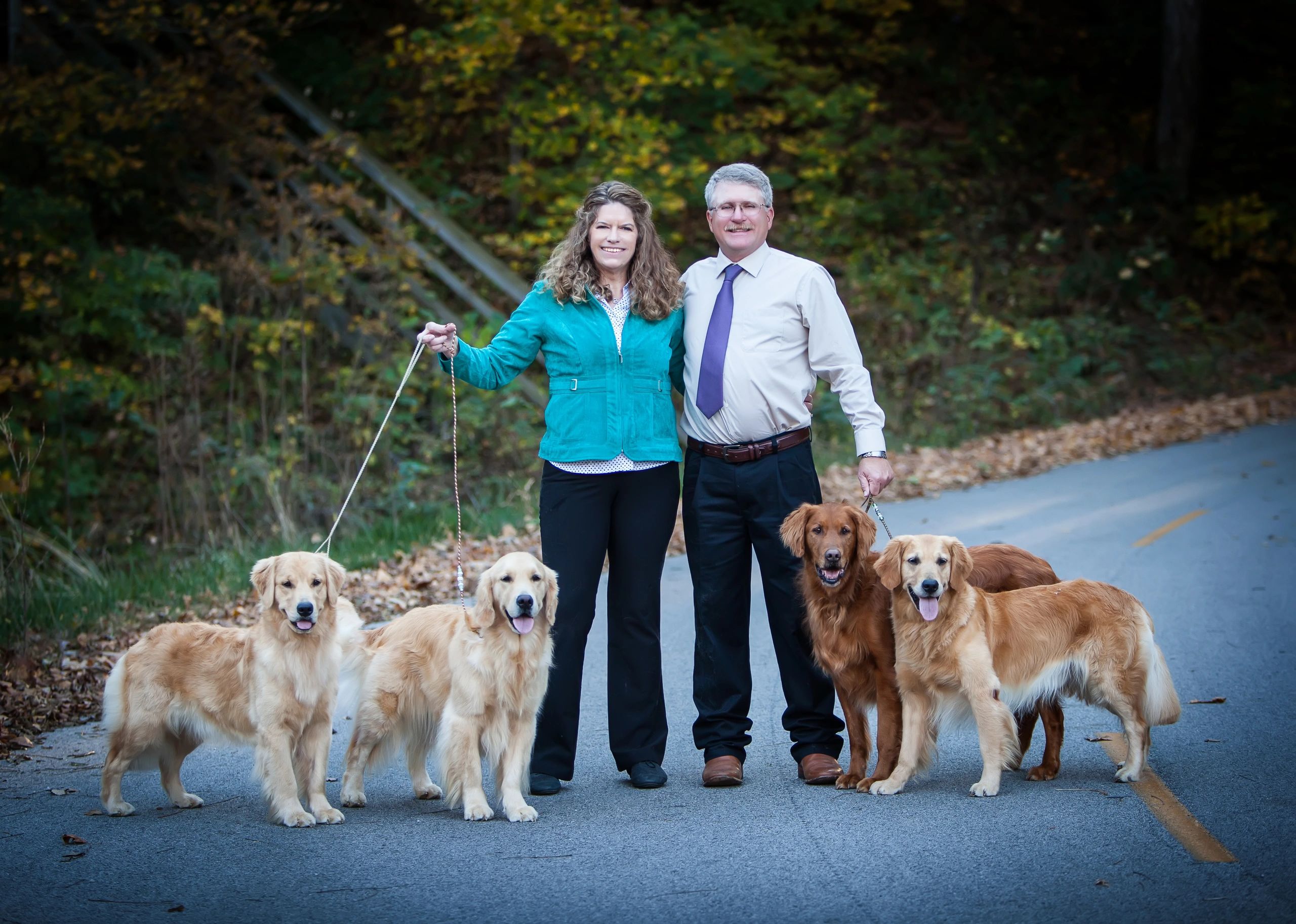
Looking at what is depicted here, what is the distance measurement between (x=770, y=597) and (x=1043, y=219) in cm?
2113

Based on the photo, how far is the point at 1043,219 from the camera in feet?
81.6

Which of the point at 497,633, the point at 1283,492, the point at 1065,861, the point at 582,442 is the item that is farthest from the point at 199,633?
the point at 1283,492

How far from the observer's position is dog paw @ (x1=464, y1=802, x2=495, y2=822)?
5.09m

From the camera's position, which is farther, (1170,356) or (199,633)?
(1170,356)

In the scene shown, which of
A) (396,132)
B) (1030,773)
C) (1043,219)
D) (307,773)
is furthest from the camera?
(1043,219)

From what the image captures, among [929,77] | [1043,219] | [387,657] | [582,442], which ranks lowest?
[387,657]

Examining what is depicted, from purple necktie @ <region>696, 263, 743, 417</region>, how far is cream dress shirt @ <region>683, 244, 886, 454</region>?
19mm

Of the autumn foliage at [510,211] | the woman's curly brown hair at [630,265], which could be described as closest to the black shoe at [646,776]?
the woman's curly brown hair at [630,265]

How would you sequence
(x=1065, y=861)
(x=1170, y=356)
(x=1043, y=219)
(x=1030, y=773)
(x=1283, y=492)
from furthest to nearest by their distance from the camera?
1. (x=1043, y=219)
2. (x=1170, y=356)
3. (x=1283, y=492)
4. (x=1030, y=773)
5. (x=1065, y=861)

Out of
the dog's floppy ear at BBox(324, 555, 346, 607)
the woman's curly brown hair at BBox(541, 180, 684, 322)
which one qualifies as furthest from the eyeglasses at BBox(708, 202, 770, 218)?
the dog's floppy ear at BBox(324, 555, 346, 607)

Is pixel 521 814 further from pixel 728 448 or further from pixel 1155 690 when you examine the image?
pixel 1155 690

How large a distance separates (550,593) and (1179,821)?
258 cm

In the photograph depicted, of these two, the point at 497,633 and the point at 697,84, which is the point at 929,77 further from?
the point at 497,633

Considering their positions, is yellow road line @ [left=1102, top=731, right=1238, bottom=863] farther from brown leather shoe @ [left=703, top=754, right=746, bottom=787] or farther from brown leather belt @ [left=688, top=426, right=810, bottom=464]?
brown leather belt @ [left=688, top=426, right=810, bottom=464]
